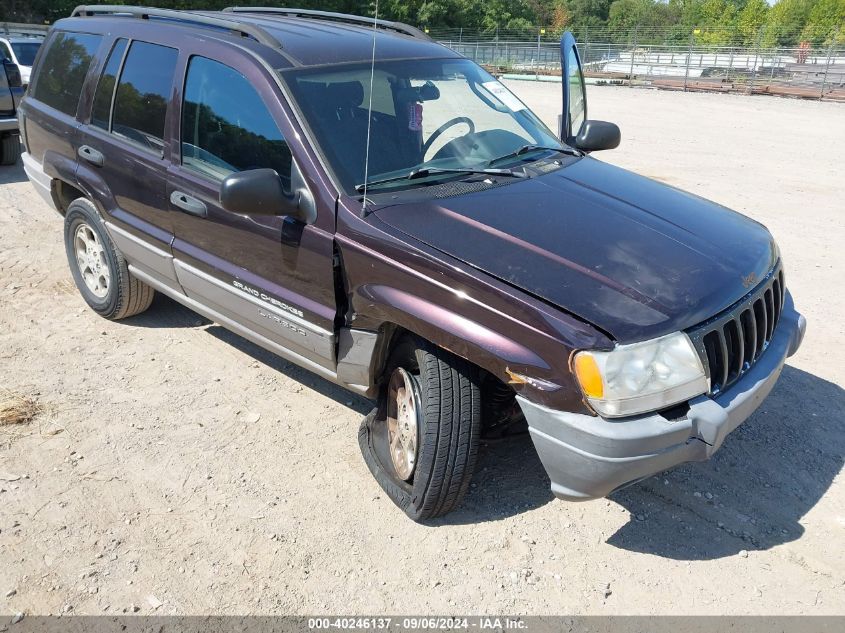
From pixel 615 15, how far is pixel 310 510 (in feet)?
290

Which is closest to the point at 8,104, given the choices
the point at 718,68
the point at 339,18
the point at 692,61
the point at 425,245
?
the point at 339,18

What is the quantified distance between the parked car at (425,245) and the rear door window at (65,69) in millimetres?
81

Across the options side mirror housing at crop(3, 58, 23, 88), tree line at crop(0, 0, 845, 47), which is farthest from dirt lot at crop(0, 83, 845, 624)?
tree line at crop(0, 0, 845, 47)

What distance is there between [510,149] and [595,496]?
199 centimetres

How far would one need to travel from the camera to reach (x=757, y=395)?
3066 mm

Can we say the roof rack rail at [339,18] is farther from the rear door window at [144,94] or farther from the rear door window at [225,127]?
the rear door window at [225,127]

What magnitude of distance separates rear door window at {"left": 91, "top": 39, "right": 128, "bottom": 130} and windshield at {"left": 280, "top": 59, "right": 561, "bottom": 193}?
1.60 meters

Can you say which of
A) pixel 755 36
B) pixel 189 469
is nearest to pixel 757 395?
pixel 189 469

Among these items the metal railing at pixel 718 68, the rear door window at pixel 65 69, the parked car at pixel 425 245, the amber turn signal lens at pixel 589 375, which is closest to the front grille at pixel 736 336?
the parked car at pixel 425 245

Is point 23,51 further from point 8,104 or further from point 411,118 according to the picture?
point 411,118

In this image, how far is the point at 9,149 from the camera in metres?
10.3

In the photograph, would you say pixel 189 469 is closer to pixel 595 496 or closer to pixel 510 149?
pixel 595 496

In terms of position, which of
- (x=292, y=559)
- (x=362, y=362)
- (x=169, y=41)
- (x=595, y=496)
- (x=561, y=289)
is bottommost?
(x=292, y=559)

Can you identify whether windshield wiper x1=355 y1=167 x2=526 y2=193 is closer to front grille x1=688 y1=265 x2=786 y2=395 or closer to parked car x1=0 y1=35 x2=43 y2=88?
front grille x1=688 y1=265 x2=786 y2=395
